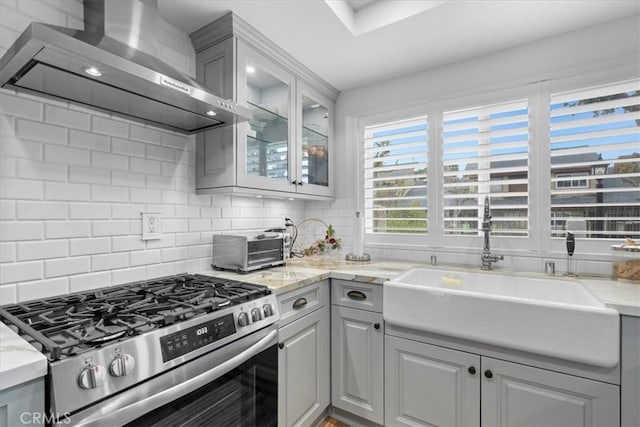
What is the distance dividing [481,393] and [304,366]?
34.3 inches

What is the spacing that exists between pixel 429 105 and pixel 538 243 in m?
1.18

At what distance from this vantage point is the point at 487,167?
205 cm

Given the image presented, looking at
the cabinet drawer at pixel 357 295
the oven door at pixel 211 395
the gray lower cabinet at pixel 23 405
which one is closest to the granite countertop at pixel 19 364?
the gray lower cabinet at pixel 23 405

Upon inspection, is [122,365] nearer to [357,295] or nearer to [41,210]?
[41,210]

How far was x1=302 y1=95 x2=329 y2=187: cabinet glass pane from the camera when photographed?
226cm

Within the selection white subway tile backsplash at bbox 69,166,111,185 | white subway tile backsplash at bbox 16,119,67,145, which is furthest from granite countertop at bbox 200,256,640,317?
white subway tile backsplash at bbox 16,119,67,145

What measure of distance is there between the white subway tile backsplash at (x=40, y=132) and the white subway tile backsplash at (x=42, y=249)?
1.38 feet

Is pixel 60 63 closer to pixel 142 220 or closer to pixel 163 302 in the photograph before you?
pixel 142 220

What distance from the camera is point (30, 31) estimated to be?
85 cm

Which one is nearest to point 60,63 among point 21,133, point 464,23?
point 21,133

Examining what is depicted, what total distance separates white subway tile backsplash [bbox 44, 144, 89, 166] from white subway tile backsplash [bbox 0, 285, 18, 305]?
1.70 ft

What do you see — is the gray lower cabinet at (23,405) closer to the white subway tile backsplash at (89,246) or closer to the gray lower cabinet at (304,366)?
the white subway tile backsplash at (89,246)

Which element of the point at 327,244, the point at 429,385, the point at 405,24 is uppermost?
the point at 405,24

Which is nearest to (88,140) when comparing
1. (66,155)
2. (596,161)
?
(66,155)
